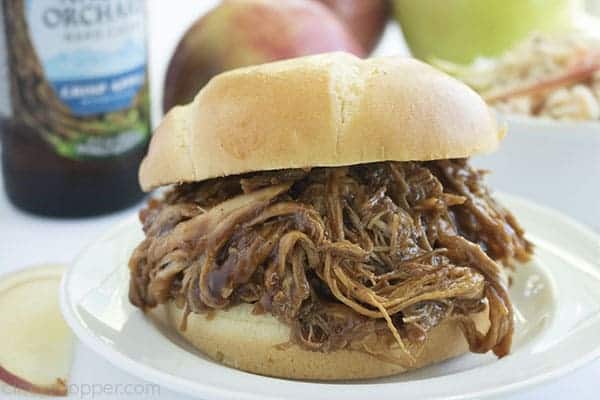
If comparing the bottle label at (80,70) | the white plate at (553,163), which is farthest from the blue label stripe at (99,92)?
the white plate at (553,163)

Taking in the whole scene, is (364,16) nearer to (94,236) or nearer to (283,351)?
(94,236)

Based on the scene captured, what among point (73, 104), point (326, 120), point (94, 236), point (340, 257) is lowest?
point (94, 236)

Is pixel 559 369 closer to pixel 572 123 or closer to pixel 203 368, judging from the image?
pixel 203 368

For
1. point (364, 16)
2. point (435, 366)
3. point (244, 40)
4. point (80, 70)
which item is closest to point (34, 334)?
point (435, 366)

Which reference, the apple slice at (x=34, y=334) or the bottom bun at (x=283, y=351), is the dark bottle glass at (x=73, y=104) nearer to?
the apple slice at (x=34, y=334)

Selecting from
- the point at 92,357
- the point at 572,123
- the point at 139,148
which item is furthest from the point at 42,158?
the point at 572,123

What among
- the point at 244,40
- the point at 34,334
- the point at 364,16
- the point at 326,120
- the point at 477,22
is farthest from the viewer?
the point at 364,16
